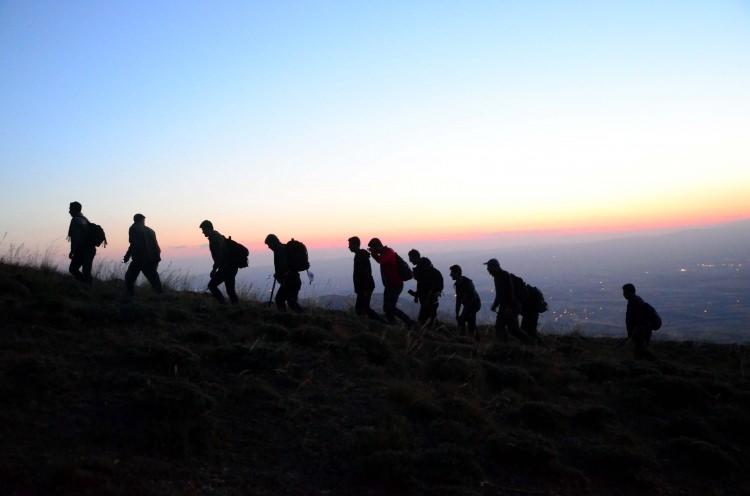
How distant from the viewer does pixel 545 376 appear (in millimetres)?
9594

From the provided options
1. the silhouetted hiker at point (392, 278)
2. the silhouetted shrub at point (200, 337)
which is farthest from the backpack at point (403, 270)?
the silhouetted shrub at point (200, 337)

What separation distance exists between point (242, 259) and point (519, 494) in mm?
8222

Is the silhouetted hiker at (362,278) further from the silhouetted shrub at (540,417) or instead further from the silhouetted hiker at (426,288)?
the silhouetted shrub at (540,417)

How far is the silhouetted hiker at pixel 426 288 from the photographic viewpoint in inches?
511

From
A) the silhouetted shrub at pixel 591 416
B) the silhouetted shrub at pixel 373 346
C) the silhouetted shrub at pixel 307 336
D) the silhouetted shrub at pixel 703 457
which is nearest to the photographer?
the silhouetted shrub at pixel 703 457

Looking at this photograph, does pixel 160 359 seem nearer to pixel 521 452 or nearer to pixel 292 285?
pixel 521 452

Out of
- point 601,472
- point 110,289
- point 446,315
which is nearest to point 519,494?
point 601,472

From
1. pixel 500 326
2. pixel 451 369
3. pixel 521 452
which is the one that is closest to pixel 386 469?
pixel 521 452

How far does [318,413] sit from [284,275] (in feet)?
18.6

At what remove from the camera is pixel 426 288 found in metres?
13.0

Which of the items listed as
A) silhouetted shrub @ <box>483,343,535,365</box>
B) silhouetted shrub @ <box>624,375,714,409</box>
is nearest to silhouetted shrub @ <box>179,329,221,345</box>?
silhouetted shrub @ <box>483,343,535,365</box>

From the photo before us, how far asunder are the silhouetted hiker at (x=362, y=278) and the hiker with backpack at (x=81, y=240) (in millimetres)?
5166

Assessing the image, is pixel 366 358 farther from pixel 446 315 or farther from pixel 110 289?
pixel 446 315

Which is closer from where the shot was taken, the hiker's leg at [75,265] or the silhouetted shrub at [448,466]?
the silhouetted shrub at [448,466]
